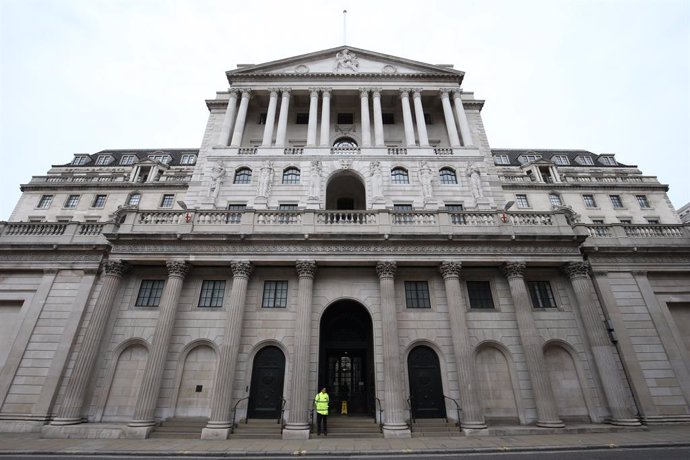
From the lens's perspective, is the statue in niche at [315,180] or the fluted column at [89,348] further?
the statue in niche at [315,180]

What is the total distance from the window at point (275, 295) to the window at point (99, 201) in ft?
102

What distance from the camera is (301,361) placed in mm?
14758

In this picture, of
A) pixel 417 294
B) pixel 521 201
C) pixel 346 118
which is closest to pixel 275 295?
pixel 417 294

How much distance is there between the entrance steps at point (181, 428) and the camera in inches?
540

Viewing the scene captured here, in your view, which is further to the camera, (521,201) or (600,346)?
(521,201)

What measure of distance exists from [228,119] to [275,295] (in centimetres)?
1580

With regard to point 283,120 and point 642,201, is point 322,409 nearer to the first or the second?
point 283,120

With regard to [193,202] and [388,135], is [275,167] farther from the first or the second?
[388,135]

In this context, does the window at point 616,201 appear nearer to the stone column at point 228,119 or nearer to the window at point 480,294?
the window at point 480,294

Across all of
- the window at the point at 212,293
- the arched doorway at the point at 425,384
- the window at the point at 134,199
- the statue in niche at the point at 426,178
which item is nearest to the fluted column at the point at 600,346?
the arched doorway at the point at 425,384

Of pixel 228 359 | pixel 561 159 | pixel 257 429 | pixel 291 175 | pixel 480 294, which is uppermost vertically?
pixel 561 159

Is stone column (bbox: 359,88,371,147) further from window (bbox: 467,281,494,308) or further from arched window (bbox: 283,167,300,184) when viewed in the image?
window (bbox: 467,281,494,308)

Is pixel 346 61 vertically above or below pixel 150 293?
above

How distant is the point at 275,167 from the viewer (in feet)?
75.8
